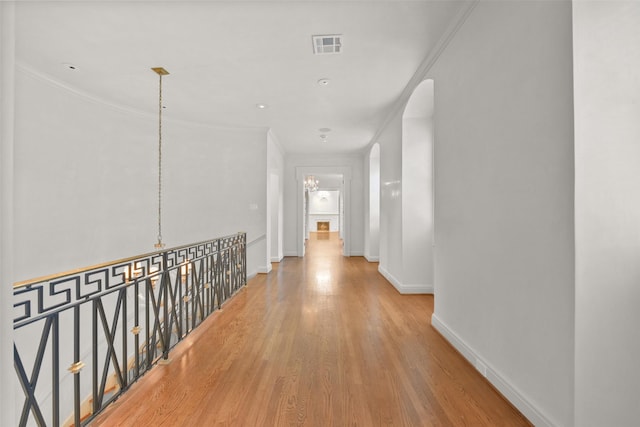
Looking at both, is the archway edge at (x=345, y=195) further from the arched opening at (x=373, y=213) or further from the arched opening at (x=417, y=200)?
the arched opening at (x=417, y=200)

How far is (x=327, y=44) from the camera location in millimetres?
3311

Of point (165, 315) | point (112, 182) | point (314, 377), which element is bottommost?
point (314, 377)

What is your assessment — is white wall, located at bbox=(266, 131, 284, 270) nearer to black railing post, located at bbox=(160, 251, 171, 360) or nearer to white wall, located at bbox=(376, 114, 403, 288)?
white wall, located at bbox=(376, 114, 403, 288)

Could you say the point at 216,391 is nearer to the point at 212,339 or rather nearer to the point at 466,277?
the point at 212,339

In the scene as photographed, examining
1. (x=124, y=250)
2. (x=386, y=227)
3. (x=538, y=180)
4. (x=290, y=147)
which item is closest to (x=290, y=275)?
(x=386, y=227)

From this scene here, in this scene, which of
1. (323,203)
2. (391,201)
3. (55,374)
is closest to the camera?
(55,374)

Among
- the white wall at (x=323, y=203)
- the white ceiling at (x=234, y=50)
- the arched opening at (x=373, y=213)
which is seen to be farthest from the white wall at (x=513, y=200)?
the white wall at (x=323, y=203)

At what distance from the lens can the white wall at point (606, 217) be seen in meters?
1.57

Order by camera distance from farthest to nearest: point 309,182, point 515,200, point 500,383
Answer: point 309,182, point 500,383, point 515,200

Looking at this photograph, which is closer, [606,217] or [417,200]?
[606,217]

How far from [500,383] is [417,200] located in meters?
3.05

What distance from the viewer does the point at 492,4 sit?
91.1 inches

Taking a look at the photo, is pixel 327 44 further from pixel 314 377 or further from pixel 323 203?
pixel 323 203

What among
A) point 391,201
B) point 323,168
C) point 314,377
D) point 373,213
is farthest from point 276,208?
point 314,377
